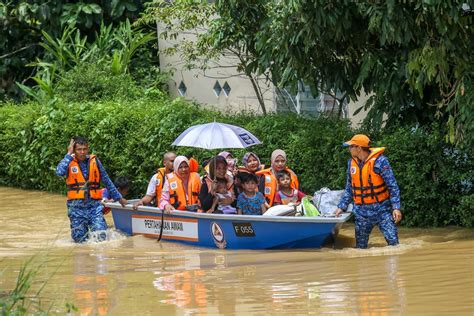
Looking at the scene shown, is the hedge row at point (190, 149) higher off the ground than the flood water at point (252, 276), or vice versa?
the hedge row at point (190, 149)

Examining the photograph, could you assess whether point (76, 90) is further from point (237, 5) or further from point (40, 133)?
point (237, 5)

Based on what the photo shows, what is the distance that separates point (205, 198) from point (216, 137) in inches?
33.4

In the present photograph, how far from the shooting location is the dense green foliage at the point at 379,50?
13.5 meters

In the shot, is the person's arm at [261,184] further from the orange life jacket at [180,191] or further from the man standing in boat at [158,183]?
the man standing in boat at [158,183]

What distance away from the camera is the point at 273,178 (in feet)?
47.3

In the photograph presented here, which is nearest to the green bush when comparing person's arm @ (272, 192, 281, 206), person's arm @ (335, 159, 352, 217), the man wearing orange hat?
person's arm @ (272, 192, 281, 206)

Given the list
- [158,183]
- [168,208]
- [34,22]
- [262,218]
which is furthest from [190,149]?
[34,22]

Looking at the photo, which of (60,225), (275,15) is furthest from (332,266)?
(60,225)

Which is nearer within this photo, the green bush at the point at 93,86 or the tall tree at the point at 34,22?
the green bush at the point at 93,86

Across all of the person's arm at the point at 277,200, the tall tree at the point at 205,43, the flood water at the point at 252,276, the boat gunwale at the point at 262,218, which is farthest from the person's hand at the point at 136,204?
the tall tree at the point at 205,43

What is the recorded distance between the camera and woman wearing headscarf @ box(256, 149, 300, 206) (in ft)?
46.9

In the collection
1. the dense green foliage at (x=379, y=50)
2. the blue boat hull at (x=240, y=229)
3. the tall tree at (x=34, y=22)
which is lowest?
the blue boat hull at (x=240, y=229)

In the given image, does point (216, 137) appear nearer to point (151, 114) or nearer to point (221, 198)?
point (221, 198)

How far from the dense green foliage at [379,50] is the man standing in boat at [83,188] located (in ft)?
9.38
